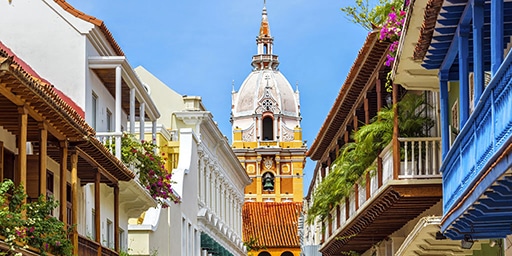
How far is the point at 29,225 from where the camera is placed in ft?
62.3

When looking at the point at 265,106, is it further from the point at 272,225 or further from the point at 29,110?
the point at 29,110

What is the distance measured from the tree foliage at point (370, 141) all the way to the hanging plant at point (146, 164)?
12.9ft

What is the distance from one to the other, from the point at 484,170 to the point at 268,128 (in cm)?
9924

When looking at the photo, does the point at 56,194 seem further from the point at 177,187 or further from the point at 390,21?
the point at 177,187

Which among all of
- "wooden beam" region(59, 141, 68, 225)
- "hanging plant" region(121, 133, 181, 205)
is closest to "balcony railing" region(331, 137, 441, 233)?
"wooden beam" region(59, 141, 68, 225)

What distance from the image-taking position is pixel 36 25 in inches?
1169

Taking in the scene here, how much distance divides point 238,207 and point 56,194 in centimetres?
4412

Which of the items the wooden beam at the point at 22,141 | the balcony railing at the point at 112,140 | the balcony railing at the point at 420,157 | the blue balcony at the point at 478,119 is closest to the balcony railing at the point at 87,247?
the balcony railing at the point at 112,140

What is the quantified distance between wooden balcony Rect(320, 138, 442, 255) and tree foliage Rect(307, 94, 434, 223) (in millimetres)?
281

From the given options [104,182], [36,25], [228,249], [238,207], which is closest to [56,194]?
[104,182]

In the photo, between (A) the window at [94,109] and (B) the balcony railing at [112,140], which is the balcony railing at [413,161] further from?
(A) the window at [94,109]

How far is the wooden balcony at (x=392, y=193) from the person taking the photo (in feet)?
80.3

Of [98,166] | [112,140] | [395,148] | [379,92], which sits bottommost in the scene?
[98,166]

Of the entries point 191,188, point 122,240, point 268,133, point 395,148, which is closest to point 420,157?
point 395,148
